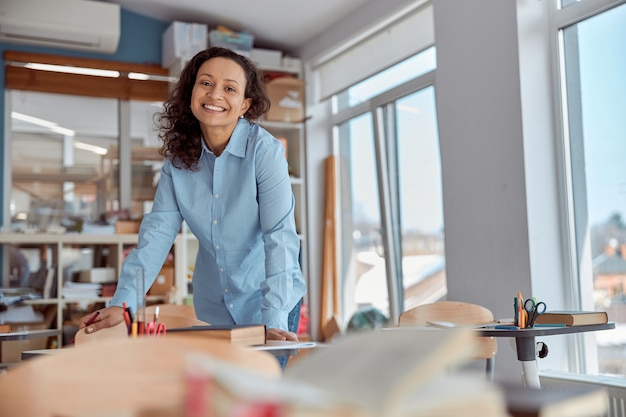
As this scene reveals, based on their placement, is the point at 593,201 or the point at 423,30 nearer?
the point at 593,201

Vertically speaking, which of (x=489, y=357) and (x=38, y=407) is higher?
(x=38, y=407)

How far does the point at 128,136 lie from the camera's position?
217 inches

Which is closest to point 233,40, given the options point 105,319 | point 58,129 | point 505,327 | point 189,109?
point 58,129

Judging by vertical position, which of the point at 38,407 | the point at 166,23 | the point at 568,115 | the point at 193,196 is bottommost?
the point at 38,407

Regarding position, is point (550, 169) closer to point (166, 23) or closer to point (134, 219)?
point (134, 219)

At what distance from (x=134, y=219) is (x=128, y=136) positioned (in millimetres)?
719

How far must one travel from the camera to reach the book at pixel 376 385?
522 mm

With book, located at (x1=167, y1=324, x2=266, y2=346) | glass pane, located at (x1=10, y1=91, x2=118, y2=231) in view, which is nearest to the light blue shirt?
book, located at (x1=167, y1=324, x2=266, y2=346)

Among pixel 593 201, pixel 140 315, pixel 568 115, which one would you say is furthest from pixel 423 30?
pixel 140 315

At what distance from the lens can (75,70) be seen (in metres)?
5.31

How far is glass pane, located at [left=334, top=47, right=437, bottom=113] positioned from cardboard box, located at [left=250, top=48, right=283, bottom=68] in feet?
1.75

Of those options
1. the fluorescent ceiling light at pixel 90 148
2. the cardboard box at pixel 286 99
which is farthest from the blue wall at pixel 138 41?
the cardboard box at pixel 286 99

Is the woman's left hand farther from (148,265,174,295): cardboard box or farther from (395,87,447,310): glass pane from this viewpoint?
(148,265,174,295): cardboard box

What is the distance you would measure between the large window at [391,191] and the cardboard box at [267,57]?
54cm
